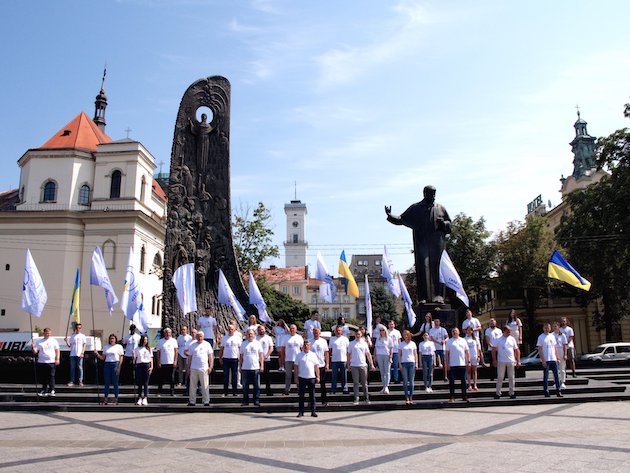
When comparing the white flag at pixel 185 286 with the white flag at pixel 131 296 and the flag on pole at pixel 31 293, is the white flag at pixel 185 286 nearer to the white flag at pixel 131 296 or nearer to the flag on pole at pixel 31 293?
the white flag at pixel 131 296

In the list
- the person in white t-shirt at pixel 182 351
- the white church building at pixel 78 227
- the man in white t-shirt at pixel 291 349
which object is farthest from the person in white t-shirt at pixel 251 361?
the white church building at pixel 78 227

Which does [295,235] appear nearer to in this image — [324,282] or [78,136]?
[78,136]

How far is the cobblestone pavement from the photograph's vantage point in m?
6.14

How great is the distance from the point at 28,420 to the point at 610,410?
11044 millimetres

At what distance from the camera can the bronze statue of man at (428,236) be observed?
16.0 m

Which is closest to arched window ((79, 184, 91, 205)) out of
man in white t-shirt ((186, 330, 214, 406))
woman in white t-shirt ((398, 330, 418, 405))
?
man in white t-shirt ((186, 330, 214, 406))

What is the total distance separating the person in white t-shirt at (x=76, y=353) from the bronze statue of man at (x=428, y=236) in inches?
366

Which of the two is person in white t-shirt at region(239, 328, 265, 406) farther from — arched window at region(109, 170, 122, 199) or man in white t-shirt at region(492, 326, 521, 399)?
arched window at region(109, 170, 122, 199)

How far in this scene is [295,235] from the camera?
127 m

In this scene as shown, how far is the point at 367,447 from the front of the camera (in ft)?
23.7

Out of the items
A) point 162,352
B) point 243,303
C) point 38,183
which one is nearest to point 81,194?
point 38,183

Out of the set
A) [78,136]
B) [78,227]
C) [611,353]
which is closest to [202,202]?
[611,353]

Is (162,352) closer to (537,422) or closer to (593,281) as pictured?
(537,422)

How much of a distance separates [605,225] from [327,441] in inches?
1007
